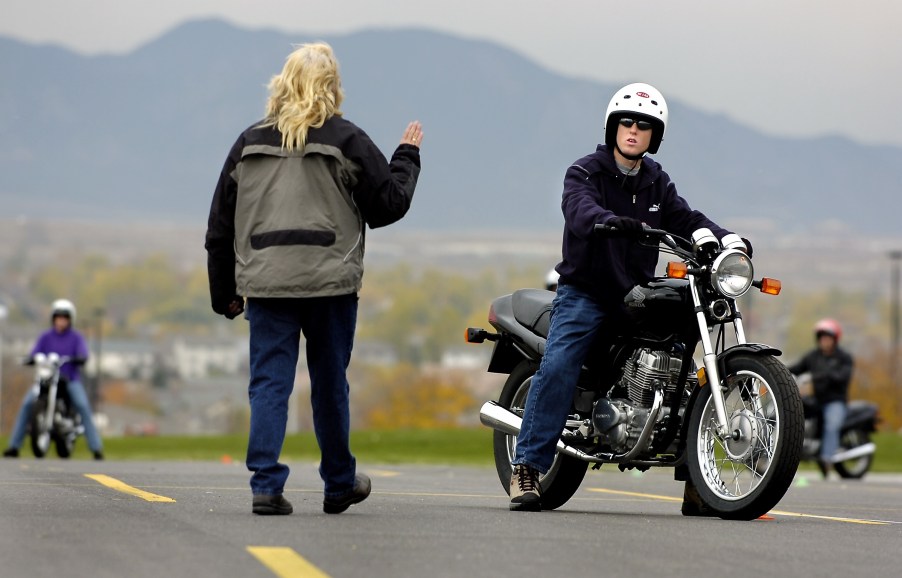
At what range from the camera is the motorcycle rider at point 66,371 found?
23250 millimetres

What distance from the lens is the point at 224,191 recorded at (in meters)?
8.94

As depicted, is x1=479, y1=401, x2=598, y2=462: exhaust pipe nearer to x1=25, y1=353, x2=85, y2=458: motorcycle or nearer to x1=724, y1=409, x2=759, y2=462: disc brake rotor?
x1=724, y1=409, x2=759, y2=462: disc brake rotor

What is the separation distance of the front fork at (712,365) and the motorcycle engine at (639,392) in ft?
1.21

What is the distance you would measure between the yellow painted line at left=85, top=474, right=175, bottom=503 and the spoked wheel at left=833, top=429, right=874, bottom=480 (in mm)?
13676

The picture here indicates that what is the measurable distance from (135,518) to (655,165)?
340 cm

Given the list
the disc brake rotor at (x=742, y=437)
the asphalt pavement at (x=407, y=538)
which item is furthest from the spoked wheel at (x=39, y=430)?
the disc brake rotor at (x=742, y=437)

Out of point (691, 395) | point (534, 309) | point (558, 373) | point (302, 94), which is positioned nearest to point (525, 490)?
point (558, 373)

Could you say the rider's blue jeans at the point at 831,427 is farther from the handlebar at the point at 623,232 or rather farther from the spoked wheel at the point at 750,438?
the handlebar at the point at 623,232

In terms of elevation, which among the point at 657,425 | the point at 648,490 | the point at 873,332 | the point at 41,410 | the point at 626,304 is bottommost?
the point at 873,332

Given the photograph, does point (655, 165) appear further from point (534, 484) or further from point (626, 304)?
point (534, 484)

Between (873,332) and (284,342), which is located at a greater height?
(284,342)

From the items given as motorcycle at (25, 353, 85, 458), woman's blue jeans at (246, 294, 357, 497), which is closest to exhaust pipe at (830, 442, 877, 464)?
motorcycle at (25, 353, 85, 458)

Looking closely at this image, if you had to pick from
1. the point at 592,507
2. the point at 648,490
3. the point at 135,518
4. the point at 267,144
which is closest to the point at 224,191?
the point at 267,144

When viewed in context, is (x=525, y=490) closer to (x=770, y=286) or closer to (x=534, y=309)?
(x=534, y=309)
